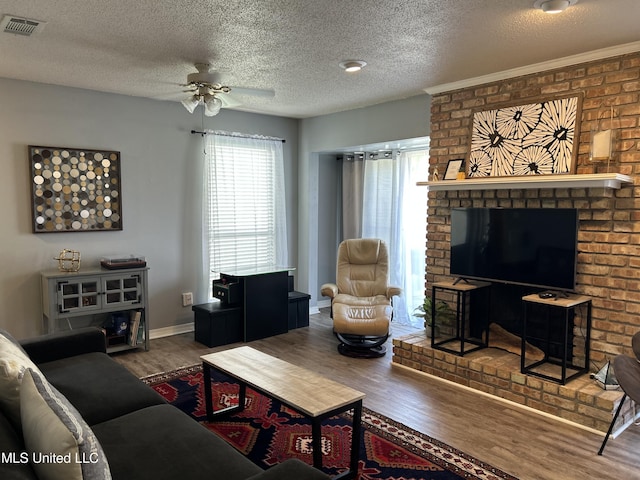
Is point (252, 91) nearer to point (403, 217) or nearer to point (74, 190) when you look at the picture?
point (74, 190)

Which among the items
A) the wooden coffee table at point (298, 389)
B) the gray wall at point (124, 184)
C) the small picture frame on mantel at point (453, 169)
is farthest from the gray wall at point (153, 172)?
the wooden coffee table at point (298, 389)

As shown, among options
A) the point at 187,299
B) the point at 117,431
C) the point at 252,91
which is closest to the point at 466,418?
the point at 117,431

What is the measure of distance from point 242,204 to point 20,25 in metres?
2.98

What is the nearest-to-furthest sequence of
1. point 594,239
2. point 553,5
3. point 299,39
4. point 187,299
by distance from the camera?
point 553,5, point 299,39, point 594,239, point 187,299

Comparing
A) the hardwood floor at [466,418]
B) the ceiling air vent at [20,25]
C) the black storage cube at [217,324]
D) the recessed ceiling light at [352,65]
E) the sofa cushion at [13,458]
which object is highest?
the ceiling air vent at [20,25]

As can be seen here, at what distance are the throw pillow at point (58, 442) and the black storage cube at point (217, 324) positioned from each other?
313 centimetres

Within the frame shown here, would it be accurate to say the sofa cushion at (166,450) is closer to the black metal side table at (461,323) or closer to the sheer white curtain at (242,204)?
the black metal side table at (461,323)

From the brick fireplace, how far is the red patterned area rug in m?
0.87

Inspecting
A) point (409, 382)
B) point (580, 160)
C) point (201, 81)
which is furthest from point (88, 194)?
point (580, 160)

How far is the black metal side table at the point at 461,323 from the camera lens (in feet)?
12.4

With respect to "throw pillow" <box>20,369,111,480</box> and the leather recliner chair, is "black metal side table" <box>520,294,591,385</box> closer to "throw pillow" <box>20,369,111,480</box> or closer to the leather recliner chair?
the leather recliner chair

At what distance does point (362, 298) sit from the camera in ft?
15.8

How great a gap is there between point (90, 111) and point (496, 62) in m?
3.58

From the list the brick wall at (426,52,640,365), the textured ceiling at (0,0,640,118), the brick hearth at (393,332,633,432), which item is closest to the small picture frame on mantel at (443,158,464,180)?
the brick wall at (426,52,640,365)
